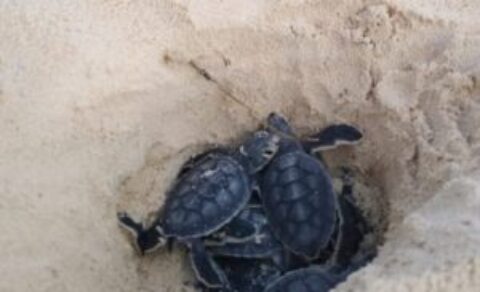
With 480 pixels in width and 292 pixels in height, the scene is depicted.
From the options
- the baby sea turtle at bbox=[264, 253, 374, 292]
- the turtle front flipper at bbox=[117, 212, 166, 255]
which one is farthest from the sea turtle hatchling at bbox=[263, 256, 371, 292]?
the turtle front flipper at bbox=[117, 212, 166, 255]

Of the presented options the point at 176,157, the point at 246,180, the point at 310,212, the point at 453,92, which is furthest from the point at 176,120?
the point at 453,92

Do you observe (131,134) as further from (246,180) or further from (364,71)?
(364,71)

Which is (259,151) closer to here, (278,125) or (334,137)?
(278,125)

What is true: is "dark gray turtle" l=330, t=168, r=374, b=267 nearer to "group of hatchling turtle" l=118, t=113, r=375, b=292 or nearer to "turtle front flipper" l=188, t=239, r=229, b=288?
"group of hatchling turtle" l=118, t=113, r=375, b=292

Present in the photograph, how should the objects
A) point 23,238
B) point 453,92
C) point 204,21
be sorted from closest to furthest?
point 23,238 → point 453,92 → point 204,21

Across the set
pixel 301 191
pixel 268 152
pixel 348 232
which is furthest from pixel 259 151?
pixel 348 232
